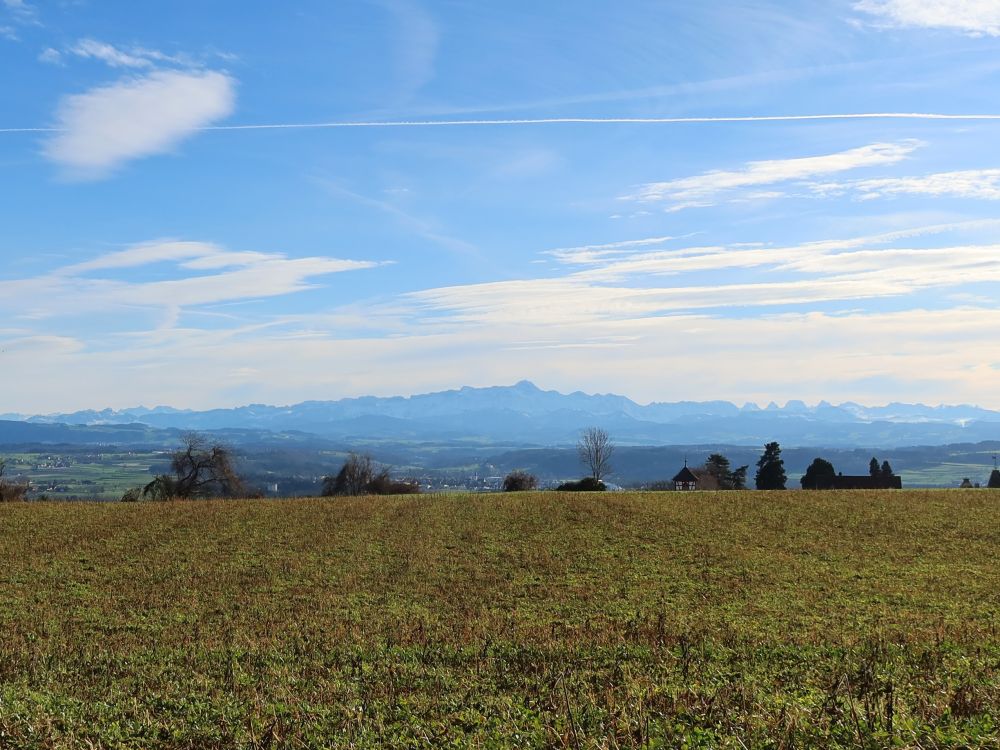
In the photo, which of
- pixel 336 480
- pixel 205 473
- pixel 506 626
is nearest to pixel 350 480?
pixel 336 480

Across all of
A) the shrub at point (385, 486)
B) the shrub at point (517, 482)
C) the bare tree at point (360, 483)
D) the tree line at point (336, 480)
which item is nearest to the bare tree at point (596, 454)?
the tree line at point (336, 480)

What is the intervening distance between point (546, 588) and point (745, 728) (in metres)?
19.4

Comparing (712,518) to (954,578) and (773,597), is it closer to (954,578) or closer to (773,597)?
(954,578)

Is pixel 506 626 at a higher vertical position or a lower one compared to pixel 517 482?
higher

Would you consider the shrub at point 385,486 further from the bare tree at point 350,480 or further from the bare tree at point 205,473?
the bare tree at point 205,473

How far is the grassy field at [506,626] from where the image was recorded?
11492mm

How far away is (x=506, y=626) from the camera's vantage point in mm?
22641

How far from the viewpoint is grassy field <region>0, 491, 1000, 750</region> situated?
11.5m

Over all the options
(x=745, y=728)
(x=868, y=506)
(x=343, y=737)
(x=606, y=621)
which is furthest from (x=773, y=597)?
(x=868, y=506)

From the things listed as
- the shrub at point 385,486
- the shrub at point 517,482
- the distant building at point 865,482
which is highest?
the distant building at point 865,482

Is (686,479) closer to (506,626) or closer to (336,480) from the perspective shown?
(336,480)

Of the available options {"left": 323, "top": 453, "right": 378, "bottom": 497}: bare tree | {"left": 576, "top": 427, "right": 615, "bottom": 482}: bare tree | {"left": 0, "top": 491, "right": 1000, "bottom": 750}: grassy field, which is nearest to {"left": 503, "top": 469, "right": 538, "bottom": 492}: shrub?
{"left": 323, "top": 453, "right": 378, "bottom": 497}: bare tree

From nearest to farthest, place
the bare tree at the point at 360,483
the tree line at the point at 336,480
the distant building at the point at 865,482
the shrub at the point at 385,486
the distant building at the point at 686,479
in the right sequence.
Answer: the tree line at the point at 336,480, the distant building at the point at 865,482, the shrub at the point at 385,486, the bare tree at the point at 360,483, the distant building at the point at 686,479

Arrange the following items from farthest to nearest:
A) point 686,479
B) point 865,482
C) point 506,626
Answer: point 686,479 → point 865,482 → point 506,626
